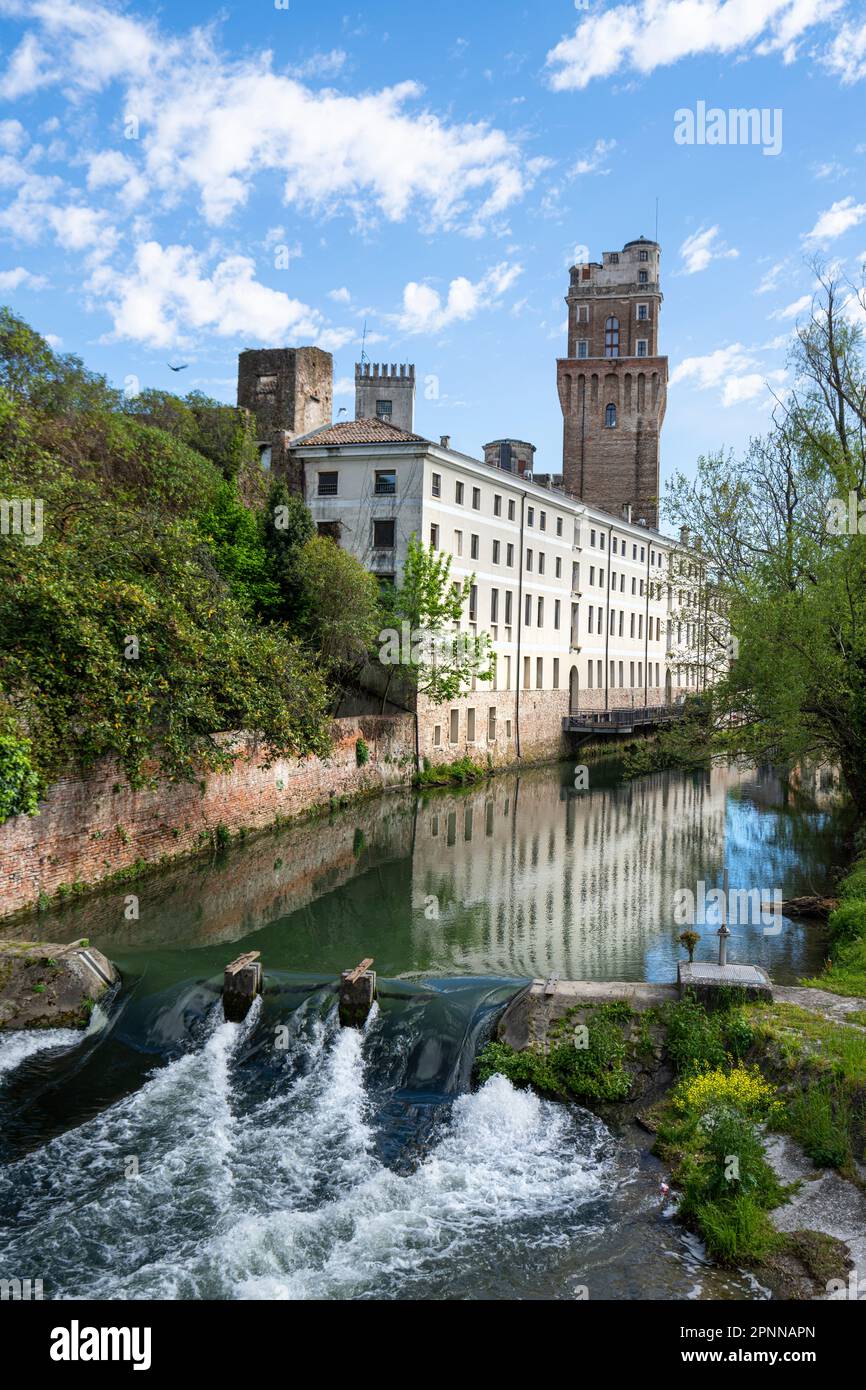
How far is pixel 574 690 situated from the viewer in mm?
48094

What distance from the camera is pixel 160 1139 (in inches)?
339

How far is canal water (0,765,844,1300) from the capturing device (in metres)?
6.85

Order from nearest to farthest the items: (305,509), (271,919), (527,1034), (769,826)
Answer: (527,1034) < (271,919) < (769,826) < (305,509)

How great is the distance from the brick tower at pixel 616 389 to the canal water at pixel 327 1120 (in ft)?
159

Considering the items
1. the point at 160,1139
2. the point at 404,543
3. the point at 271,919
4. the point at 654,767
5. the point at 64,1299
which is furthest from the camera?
the point at 404,543

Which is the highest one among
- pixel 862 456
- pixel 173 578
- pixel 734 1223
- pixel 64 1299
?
pixel 862 456

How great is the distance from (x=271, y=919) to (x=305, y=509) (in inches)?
681

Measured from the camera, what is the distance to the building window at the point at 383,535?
1364 inches

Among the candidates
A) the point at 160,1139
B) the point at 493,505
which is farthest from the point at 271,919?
the point at 493,505

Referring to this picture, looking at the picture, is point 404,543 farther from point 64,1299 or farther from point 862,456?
point 64,1299

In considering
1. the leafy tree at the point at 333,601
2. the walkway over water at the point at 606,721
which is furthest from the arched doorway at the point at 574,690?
the leafy tree at the point at 333,601

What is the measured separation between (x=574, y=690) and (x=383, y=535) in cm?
1708

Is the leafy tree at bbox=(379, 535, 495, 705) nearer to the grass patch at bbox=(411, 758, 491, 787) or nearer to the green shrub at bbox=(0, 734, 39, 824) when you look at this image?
the grass patch at bbox=(411, 758, 491, 787)

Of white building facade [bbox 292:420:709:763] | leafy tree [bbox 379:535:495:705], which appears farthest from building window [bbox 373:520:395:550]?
leafy tree [bbox 379:535:495:705]
